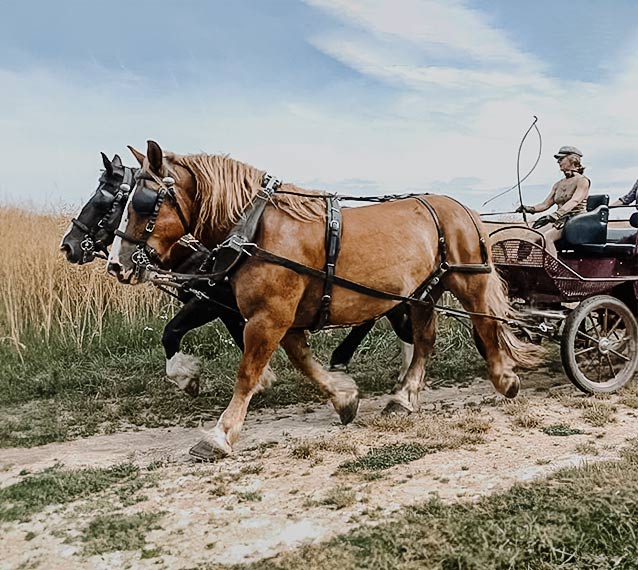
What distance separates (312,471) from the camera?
375 centimetres

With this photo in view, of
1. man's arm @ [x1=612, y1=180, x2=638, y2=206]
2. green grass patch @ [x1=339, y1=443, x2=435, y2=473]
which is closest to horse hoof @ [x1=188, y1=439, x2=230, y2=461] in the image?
green grass patch @ [x1=339, y1=443, x2=435, y2=473]

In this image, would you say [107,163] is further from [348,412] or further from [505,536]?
[505,536]

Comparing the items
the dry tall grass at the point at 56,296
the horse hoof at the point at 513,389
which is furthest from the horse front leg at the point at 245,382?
the dry tall grass at the point at 56,296

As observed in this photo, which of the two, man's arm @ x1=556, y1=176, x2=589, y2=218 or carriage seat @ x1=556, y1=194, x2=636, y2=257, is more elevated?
man's arm @ x1=556, y1=176, x2=589, y2=218

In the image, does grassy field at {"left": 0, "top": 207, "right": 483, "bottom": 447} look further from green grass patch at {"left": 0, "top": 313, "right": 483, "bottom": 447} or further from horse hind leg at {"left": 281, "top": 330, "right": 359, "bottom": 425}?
horse hind leg at {"left": 281, "top": 330, "right": 359, "bottom": 425}

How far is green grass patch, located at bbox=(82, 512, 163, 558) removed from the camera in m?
2.94

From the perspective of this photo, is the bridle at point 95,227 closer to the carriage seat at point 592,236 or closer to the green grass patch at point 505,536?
the green grass patch at point 505,536

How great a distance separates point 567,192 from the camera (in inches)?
250

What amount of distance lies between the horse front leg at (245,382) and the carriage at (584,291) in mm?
2130

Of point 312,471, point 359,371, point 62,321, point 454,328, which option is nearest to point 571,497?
point 312,471

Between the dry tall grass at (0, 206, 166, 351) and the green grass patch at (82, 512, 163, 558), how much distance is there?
4.29 meters

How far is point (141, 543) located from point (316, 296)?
177 cm

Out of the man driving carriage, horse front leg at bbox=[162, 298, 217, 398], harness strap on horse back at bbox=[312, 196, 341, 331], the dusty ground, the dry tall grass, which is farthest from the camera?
the dry tall grass

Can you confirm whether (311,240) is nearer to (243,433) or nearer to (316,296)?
(316,296)
